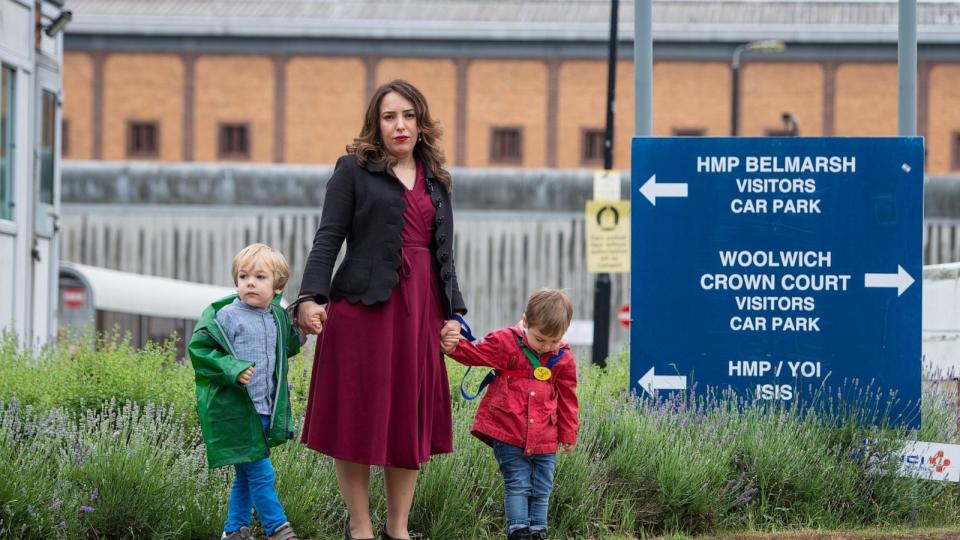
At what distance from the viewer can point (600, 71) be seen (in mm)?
48250

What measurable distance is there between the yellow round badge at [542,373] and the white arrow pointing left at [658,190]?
239cm

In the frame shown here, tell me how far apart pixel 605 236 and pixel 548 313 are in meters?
15.0

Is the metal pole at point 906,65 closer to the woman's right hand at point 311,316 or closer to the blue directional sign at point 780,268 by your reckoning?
the blue directional sign at point 780,268

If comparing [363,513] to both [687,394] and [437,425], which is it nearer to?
[437,425]

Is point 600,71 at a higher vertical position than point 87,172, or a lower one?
higher

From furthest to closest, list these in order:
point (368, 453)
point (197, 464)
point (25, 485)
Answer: point (197, 464) < point (25, 485) < point (368, 453)

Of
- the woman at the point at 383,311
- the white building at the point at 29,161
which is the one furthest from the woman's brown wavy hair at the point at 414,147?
the white building at the point at 29,161

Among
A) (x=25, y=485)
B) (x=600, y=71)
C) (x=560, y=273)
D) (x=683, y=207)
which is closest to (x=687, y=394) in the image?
(x=683, y=207)

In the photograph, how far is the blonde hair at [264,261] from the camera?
20.5 ft

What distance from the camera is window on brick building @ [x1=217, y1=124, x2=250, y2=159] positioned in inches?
1945

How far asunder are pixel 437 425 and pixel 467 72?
42.9 m

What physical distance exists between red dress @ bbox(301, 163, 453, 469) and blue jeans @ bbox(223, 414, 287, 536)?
33 cm

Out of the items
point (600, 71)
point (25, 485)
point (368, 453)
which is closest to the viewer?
point (368, 453)

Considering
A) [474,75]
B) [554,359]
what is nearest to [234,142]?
[474,75]
